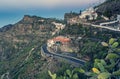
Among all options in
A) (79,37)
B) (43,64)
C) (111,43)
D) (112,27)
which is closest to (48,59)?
(43,64)

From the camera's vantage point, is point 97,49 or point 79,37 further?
point 79,37

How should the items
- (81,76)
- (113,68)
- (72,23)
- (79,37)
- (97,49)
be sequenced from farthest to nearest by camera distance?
(72,23)
(79,37)
(97,49)
(81,76)
(113,68)

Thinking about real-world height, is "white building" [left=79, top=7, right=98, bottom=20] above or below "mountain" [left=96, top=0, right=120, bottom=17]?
below

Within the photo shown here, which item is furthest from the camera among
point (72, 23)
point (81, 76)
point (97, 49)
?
point (72, 23)

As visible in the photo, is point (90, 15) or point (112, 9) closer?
point (112, 9)

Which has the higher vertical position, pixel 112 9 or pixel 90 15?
pixel 112 9

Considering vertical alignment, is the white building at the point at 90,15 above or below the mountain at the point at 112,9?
below

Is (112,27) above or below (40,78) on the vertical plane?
above

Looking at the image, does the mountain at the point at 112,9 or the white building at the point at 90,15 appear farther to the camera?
the white building at the point at 90,15

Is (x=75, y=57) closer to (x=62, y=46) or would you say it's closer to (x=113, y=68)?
A: (x=62, y=46)

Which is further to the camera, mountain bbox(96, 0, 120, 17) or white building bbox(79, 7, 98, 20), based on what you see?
white building bbox(79, 7, 98, 20)
